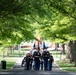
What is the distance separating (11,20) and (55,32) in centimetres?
1435

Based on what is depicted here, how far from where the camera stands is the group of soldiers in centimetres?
3172

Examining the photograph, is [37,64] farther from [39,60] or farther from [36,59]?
[36,59]

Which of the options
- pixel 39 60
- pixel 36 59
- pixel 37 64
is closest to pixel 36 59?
pixel 36 59

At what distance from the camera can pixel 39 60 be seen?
107 feet

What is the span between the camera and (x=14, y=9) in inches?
902

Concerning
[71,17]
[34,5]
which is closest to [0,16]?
[34,5]

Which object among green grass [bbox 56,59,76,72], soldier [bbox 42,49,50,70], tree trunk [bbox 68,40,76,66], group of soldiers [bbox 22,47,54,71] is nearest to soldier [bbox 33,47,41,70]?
group of soldiers [bbox 22,47,54,71]

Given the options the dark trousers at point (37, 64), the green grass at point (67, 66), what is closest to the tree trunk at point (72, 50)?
the green grass at point (67, 66)

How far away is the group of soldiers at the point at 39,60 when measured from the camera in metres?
31.7

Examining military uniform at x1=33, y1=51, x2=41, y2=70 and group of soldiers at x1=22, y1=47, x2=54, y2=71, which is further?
military uniform at x1=33, y1=51, x2=41, y2=70

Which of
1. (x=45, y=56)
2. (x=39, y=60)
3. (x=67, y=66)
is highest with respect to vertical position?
(x=45, y=56)

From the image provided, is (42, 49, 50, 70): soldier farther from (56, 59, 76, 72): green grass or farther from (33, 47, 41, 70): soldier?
(56, 59, 76, 72): green grass

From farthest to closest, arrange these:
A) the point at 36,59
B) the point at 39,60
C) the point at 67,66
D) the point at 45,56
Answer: the point at 67,66 → the point at 39,60 → the point at 36,59 → the point at 45,56

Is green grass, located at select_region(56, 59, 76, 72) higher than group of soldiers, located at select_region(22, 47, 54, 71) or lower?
lower
